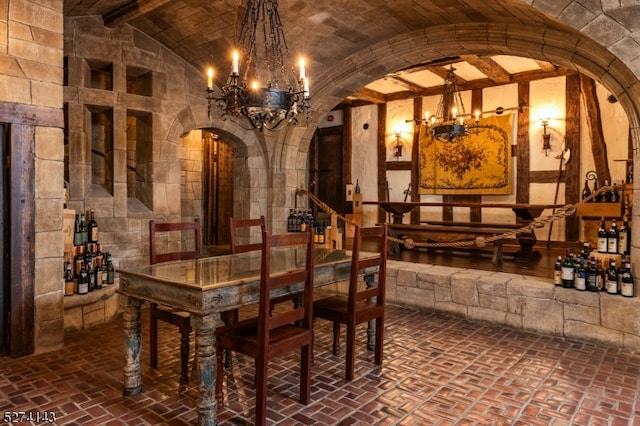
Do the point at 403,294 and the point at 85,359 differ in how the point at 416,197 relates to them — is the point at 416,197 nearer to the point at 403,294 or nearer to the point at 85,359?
the point at 403,294

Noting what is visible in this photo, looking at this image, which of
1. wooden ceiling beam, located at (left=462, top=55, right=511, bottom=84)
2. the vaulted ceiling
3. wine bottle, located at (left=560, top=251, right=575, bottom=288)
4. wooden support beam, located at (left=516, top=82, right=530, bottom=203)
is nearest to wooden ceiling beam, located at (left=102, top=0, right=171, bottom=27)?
the vaulted ceiling

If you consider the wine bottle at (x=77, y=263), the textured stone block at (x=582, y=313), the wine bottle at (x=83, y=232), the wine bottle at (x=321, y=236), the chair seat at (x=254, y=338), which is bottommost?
the textured stone block at (x=582, y=313)

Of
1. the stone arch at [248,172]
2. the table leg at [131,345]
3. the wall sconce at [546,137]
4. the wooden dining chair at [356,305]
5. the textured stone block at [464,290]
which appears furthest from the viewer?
the wall sconce at [546,137]

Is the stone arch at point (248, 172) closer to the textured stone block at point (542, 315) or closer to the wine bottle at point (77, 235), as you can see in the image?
the wine bottle at point (77, 235)

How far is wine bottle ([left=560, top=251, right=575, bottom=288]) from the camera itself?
3955 mm

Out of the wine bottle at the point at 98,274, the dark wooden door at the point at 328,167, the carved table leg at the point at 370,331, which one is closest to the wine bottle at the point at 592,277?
the carved table leg at the point at 370,331

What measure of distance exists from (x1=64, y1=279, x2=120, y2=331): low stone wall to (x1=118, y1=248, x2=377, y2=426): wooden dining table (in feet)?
3.82

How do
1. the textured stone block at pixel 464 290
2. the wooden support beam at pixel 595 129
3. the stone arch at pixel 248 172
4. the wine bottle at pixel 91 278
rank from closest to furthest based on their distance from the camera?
1. the wine bottle at pixel 91 278
2. the textured stone block at pixel 464 290
3. the stone arch at pixel 248 172
4. the wooden support beam at pixel 595 129

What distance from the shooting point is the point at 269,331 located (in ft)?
8.25

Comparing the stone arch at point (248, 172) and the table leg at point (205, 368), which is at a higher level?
the stone arch at point (248, 172)

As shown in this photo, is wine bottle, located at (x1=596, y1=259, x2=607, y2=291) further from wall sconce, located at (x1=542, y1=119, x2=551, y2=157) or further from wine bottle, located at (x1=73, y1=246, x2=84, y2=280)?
wine bottle, located at (x1=73, y1=246, x2=84, y2=280)

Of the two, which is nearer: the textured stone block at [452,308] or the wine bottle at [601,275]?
the wine bottle at [601,275]

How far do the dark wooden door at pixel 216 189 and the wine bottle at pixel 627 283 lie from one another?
21.5 ft

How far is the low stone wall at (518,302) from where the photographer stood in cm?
367
